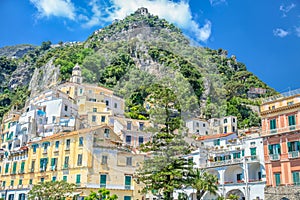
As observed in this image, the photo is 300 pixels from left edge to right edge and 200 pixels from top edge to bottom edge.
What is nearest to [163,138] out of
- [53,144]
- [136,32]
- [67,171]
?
[67,171]

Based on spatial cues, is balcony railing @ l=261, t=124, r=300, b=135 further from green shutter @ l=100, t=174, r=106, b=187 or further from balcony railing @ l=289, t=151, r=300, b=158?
green shutter @ l=100, t=174, r=106, b=187

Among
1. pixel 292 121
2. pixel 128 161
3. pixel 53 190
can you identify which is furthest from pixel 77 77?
pixel 292 121

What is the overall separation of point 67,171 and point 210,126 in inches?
1406

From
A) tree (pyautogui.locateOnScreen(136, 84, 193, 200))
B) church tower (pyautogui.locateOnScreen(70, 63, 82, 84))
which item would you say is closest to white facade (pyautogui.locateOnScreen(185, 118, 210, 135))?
church tower (pyautogui.locateOnScreen(70, 63, 82, 84))

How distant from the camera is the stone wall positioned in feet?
95.0

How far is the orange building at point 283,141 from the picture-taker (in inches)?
1176

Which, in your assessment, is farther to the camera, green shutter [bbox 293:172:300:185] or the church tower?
the church tower

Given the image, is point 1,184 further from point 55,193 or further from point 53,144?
point 55,193

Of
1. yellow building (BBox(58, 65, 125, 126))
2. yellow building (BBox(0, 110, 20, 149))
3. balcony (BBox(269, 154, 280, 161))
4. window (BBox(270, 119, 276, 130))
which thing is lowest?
balcony (BBox(269, 154, 280, 161))

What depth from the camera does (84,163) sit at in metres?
36.7

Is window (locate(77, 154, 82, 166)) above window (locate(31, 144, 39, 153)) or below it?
below

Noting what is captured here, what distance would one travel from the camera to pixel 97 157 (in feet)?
121

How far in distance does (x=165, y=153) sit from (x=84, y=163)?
1413cm

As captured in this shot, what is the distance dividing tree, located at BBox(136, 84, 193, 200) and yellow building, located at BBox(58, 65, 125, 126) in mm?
30255
